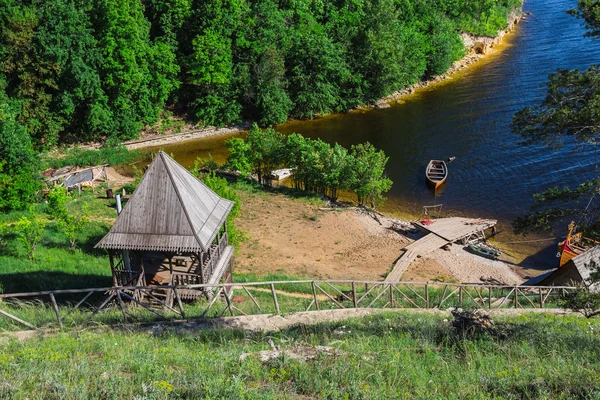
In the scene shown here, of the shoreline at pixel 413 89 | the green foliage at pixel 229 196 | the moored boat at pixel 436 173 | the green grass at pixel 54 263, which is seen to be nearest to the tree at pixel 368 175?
the moored boat at pixel 436 173

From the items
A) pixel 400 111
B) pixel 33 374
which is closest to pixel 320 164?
pixel 400 111

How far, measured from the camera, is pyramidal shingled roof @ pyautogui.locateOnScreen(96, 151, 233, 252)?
19750 millimetres

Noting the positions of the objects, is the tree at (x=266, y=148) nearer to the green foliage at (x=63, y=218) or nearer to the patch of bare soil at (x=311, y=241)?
the patch of bare soil at (x=311, y=241)

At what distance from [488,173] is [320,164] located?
45.6 ft

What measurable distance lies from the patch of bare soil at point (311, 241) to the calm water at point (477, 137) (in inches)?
259

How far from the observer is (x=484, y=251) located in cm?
3266

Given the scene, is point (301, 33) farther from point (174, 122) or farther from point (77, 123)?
point (77, 123)

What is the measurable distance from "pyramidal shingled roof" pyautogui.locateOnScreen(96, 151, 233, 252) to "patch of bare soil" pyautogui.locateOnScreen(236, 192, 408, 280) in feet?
24.3

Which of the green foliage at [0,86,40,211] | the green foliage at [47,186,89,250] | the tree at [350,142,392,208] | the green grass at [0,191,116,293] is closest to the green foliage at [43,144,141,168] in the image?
the green foliage at [0,86,40,211]

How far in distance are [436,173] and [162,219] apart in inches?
1051

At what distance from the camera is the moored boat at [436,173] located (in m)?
40.8

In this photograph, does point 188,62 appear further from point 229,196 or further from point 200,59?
point 229,196

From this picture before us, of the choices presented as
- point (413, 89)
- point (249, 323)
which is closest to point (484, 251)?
point (249, 323)

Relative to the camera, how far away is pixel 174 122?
51812 millimetres
